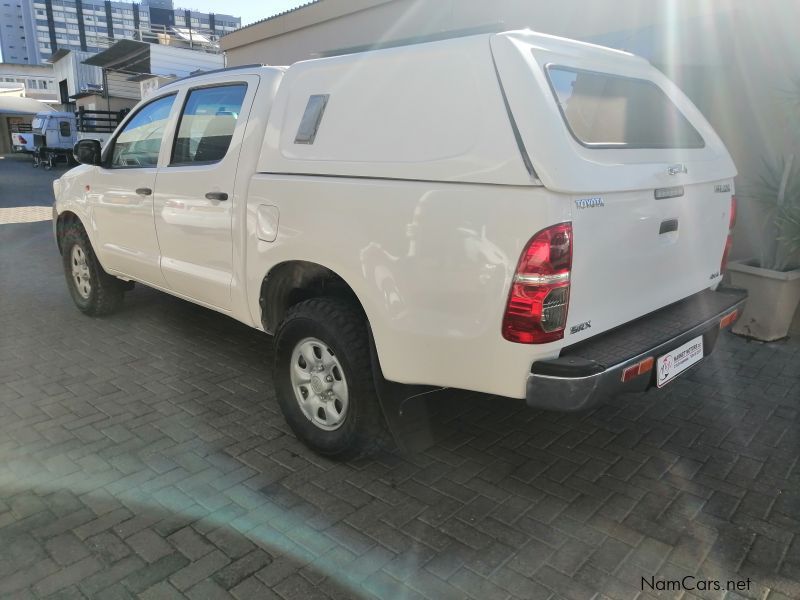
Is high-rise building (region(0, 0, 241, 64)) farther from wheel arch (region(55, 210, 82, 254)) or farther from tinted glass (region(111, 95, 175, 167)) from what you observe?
tinted glass (region(111, 95, 175, 167))

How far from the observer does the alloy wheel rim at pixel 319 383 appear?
3.10 metres

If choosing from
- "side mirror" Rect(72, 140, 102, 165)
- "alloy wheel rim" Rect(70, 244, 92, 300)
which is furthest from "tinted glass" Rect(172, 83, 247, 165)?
"alloy wheel rim" Rect(70, 244, 92, 300)

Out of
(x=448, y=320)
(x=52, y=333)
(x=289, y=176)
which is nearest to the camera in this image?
(x=448, y=320)

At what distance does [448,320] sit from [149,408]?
7.40 feet

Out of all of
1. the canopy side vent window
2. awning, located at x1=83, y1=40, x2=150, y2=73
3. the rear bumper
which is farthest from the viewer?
awning, located at x1=83, y1=40, x2=150, y2=73

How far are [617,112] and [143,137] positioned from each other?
10.9 feet

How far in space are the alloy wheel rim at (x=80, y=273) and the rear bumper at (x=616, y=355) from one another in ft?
14.8

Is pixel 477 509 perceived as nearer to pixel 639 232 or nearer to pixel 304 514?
pixel 304 514

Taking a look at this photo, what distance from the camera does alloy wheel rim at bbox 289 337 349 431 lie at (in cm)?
310

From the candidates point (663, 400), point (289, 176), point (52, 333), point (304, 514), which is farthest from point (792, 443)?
point (52, 333)

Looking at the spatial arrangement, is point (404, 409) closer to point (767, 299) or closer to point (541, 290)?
point (541, 290)

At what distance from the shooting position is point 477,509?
2861mm

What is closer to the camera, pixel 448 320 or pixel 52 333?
pixel 448 320

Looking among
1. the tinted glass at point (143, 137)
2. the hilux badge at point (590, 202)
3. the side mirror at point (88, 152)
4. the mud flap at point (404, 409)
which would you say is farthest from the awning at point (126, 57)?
the hilux badge at point (590, 202)
